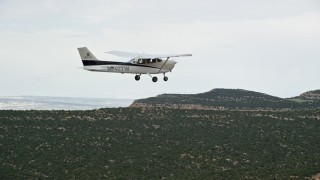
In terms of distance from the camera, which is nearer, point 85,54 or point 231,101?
point 85,54

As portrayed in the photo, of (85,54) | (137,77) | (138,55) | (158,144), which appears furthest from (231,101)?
(85,54)

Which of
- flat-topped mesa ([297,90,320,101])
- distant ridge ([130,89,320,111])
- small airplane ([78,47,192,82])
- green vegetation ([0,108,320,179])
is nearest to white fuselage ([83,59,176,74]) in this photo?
small airplane ([78,47,192,82])

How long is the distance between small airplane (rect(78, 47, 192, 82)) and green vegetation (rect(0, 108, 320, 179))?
11.1 m

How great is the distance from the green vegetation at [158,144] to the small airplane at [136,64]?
11087 mm

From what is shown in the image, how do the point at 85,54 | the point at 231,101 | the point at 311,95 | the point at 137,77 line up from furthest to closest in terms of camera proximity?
the point at 311,95 → the point at 231,101 → the point at 137,77 → the point at 85,54

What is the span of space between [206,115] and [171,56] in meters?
25.0

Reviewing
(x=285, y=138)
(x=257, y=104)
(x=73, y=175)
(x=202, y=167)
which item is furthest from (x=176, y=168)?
(x=257, y=104)

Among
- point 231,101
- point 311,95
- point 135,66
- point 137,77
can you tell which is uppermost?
point 135,66

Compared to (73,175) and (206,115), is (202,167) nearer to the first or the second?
(73,175)

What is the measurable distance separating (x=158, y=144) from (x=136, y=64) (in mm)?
14155

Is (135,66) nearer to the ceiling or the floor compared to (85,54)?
nearer to the floor

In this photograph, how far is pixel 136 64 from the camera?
195ft

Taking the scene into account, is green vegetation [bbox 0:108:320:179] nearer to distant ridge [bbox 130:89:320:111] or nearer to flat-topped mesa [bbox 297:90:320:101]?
distant ridge [bbox 130:89:320:111]

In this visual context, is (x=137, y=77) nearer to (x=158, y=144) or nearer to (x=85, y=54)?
(x=85, y=54)
